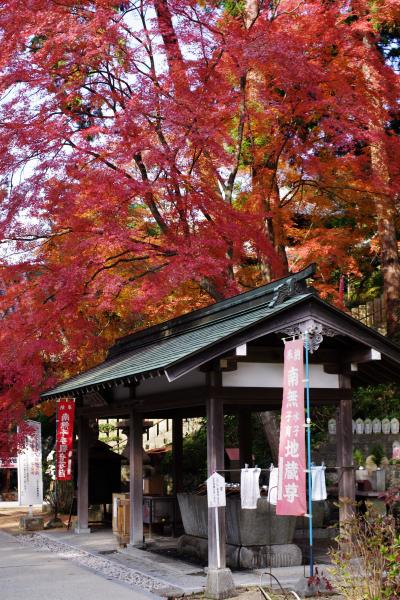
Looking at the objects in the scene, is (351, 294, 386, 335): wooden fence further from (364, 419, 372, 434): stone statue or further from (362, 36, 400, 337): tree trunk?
(364, 419, 372, 434): stone statue

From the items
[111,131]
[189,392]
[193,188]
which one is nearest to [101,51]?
[111,131]

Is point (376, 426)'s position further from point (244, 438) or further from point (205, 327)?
point (205, 327)

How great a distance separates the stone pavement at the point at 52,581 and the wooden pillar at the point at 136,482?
143 centimetres

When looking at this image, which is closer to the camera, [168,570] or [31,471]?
[168,570]

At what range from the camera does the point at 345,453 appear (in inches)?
460

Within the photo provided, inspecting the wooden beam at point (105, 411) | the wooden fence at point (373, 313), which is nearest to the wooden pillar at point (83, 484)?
the wooden beam at point (105, 411)

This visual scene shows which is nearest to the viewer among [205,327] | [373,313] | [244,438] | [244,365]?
[244,365]

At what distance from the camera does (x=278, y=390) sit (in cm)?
1125

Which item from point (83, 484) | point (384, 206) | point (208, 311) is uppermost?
point (384, 206)

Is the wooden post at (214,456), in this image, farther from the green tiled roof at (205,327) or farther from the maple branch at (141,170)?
the maple branch at (141,170)

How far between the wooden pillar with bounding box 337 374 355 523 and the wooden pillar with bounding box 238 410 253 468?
4129 millimetres

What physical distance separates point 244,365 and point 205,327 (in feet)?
5.26

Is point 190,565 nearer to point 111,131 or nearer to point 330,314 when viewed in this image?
point 330,314

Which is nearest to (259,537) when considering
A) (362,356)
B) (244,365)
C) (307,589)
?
(307,589)
